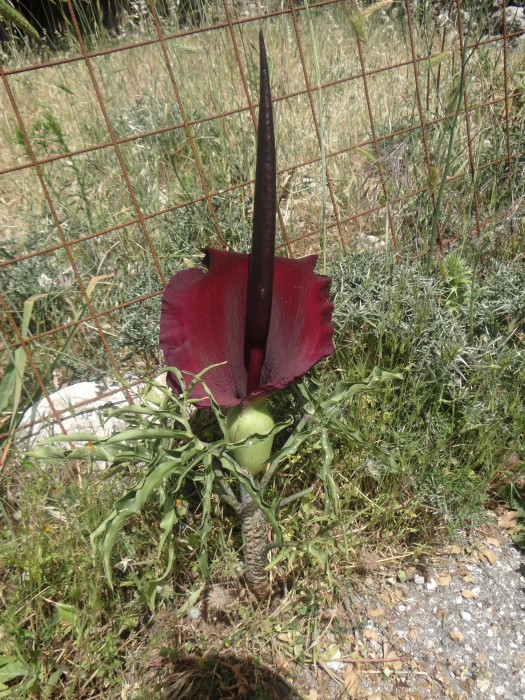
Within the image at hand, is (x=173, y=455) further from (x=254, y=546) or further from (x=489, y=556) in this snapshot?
(x=489, y=556)

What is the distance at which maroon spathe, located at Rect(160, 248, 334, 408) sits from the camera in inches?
44.8

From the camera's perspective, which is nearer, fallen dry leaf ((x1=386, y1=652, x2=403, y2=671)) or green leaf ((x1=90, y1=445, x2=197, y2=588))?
green leaf ((x1=90, y1=445, x2=197, y2=588))

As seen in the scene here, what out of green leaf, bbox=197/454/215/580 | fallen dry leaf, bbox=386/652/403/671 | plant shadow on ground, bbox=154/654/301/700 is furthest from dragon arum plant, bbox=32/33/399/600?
fallen dry leaf, bbox=386/652/403/671

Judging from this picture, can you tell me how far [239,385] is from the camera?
46.3 inches

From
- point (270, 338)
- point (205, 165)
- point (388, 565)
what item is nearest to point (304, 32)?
point (205, 165)

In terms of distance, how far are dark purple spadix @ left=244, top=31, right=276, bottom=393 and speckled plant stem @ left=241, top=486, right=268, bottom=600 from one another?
9.3 inches

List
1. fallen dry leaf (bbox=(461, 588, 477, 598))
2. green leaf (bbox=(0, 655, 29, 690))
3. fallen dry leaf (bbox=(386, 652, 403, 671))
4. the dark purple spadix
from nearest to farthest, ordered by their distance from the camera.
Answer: the dark purple spadix
green leaf (bbox=(0, 655, 29, 690))
fallen dry leaf (bbox=(386, 652, 403, 671))
fallen dry leaf (bbox=(461, 588, 477, 598))

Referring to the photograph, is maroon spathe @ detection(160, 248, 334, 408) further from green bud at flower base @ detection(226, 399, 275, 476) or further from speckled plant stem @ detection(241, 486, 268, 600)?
speckled plant stem @ detection(241, 486, 268, 600)

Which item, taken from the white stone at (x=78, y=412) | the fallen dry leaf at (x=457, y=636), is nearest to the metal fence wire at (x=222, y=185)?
the white stone at (x=78, y=412)

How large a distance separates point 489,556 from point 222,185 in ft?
4.72

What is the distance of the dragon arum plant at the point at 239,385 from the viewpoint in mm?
986

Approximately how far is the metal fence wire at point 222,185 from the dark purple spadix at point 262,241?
411 millimetres

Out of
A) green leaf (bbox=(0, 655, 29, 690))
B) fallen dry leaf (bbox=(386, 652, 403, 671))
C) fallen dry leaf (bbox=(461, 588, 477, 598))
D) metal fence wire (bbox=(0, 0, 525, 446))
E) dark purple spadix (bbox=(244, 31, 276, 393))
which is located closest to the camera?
dark purple spadix (bbox=(244, 31, 276, 393))

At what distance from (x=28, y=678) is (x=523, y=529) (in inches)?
43.8
